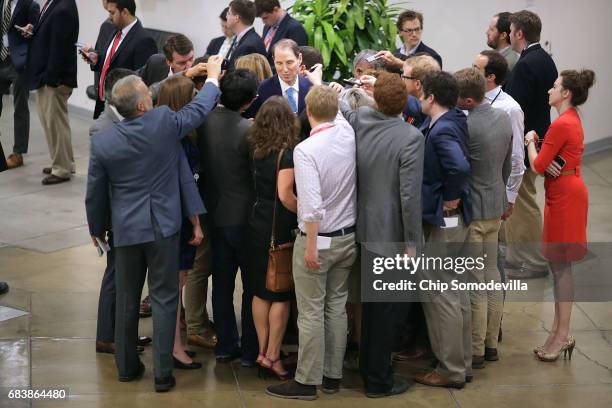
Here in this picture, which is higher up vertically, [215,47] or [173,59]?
[173,59]

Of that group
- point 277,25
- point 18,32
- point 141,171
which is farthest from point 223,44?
point 141,171

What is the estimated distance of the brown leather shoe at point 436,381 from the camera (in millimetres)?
5367

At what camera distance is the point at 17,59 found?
364 inches

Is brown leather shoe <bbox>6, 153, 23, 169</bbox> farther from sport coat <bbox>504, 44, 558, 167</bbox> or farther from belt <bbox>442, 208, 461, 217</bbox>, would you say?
belt <bbox>442, 208, 461, 217</bbox>

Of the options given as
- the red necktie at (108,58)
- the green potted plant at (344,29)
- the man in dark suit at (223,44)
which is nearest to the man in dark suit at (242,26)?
the man in dark suit at (223,44)

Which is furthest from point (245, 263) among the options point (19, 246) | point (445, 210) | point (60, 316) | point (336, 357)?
point (19, 246)

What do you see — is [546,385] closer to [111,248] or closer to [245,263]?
[245,263]

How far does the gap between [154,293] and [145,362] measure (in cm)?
63

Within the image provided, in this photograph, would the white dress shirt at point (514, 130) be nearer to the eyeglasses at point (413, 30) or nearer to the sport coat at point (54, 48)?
the eyeglasses at point (413, 30)

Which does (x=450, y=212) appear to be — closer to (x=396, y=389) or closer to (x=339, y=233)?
(x=339, y=233)

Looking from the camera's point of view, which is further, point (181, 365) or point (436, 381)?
point (181, 365)

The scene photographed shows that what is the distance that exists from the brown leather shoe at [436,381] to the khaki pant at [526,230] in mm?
1990

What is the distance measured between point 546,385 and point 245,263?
181cm

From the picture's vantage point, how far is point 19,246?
24.7ft
